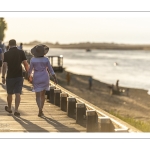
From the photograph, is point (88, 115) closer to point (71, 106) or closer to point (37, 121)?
point (37, 121)

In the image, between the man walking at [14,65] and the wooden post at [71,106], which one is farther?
the wooden post at [71,106]

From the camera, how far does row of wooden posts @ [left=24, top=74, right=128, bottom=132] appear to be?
7477 millimetres

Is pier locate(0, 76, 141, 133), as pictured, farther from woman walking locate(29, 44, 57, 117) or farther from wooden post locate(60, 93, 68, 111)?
woman walking locate(29, 44, 57, 117)

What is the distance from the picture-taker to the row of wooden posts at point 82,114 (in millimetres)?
7477

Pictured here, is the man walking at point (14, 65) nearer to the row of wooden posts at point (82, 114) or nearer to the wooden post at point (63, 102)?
the row of wooden posts at point (82, 114)

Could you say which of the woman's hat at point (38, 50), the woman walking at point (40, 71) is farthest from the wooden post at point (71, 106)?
the woman's hat at point (38, 50)

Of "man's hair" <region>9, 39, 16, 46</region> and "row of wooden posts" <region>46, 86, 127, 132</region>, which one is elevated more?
"man's hair" <region>9, 39, 16, 46</region>

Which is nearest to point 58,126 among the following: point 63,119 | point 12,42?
point 63,119

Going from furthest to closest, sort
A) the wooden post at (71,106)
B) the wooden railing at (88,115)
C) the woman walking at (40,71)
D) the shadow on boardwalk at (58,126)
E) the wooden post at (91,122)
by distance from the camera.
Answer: the wooden post at (71,106) → the woman walking at (40,71) → the shadow on boardwalk at (58,126) → the wooden post at (91,122) → the wooden railing at (88,115)

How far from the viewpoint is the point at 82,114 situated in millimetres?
9391

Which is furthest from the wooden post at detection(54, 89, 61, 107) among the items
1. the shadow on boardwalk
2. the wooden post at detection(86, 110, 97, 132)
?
the wooden post at detection(86, 110, 97, 132)
